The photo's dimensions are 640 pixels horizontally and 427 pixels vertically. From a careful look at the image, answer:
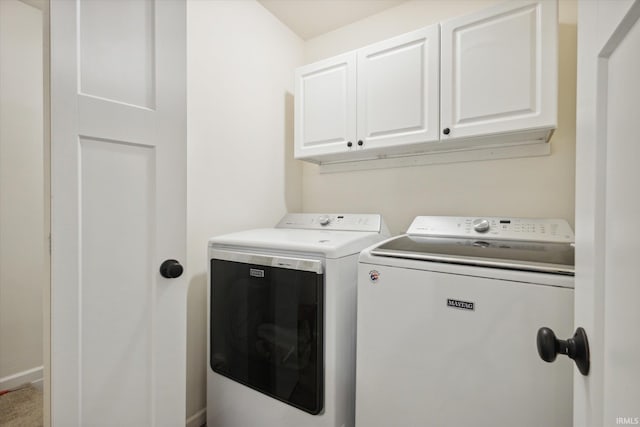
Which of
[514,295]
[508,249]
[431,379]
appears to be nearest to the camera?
[514,295]

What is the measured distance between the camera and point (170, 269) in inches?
44.0

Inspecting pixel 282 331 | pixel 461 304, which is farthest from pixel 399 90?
pixel 282 331

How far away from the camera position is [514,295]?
0.95m

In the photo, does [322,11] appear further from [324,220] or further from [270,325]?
[270,325]

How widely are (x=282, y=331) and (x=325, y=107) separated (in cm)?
141

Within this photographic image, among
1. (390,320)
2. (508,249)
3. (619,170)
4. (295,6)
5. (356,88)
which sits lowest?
(390,320)

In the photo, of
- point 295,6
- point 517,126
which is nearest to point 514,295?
point 517,126

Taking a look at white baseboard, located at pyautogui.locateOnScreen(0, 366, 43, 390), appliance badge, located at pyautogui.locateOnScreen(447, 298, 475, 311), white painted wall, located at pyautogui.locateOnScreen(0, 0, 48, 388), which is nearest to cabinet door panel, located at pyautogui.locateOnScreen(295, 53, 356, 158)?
appliance badge, located at pyautogui.locateOnScreen(447, 298, 475, 311)

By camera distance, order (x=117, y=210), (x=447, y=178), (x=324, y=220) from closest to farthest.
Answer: (x=117, y=210) < (x=447, y=178) < (x=324, y=220)

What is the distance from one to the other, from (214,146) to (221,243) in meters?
0.61

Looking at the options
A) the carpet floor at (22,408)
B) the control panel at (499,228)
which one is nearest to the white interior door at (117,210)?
the carpet floor at (22,408)

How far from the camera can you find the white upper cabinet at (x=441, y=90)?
1328mm

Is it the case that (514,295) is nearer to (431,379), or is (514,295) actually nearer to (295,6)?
(431,379)

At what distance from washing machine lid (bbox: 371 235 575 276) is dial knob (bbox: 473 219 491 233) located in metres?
0.06
